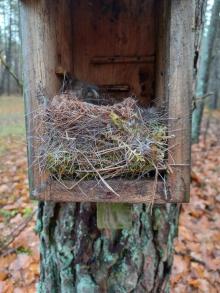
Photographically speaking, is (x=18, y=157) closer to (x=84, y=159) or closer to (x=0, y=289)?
(x=0, y=289)

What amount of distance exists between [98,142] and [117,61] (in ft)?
2.49

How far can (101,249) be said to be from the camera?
4.94ft

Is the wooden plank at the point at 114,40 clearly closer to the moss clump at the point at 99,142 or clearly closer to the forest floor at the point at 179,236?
the moss clump at the point at 99,142

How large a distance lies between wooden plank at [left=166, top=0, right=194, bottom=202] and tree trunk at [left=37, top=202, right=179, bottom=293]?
442 millimetres

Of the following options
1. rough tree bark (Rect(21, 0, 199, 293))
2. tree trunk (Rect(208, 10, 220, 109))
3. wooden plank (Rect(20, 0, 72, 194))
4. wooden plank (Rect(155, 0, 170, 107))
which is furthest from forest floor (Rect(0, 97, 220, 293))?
wooden plank (Rect(155, 0, 170, 107))

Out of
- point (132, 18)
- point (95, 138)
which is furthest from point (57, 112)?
point (132, 18)

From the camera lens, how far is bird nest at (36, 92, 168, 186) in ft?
3.63

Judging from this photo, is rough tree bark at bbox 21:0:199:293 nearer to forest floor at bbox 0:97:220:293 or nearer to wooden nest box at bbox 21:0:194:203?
wooden nest box at bbox 21:0:194:203

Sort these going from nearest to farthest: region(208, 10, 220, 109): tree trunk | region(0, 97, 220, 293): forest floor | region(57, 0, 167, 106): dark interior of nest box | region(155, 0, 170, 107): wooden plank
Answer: region(155, 0, 170, 107): wooden plank → region(57, 0, 167, 106): dark interior of nest box → region(0, 97, 220, 293): forest floor → region(208, 10, 220, 109): tree trunk

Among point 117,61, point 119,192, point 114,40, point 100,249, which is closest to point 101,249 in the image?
point 100,249

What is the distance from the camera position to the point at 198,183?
13.2 ft

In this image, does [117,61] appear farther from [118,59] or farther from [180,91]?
[180,91]

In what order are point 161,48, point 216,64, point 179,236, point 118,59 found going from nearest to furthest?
1. point 161,48
2. point 118,59
3. point 179,236
4. point 216,64

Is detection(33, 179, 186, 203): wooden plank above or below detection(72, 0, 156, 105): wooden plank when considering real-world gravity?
below
